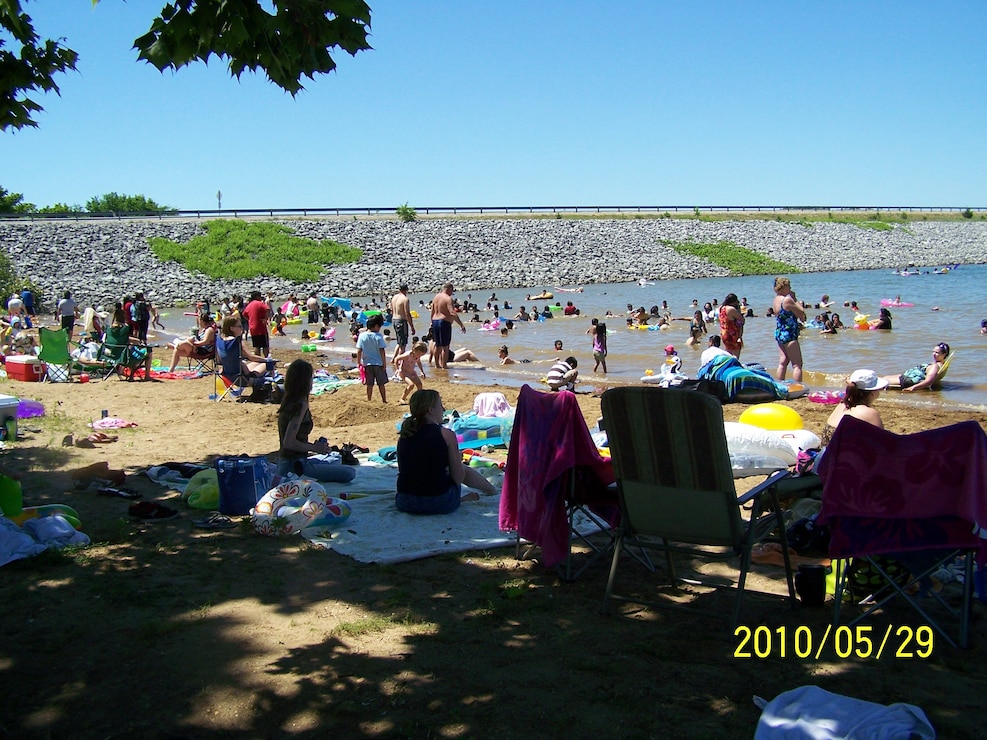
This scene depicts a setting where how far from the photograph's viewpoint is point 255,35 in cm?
432

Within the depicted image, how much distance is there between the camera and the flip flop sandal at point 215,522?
5.85 m

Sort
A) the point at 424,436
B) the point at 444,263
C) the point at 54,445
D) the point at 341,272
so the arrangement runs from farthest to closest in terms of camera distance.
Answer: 1. the point at 444,263
2. the point at 341,272
3. the point at 54,445
4. the point at 424,436

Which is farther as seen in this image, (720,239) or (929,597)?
(720,239)

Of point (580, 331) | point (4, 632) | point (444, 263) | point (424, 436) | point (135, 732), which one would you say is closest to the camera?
point (135, 732)

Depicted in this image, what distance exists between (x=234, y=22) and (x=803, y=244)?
63.1 metres

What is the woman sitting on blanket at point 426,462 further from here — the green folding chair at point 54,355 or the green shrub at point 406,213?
the green shrub at point 406,213

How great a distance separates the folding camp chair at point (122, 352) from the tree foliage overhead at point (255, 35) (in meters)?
9.74

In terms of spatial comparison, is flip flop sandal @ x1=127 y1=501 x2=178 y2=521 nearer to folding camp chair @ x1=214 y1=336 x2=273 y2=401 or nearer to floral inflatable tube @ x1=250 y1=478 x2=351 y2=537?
floral inflatable tube @ x1=250 y1=478 x2=351 y2=537

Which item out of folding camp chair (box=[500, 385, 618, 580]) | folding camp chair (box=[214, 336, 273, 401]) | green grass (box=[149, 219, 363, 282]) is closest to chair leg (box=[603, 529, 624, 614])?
folding camp chair (box=[500, 385, 618, 580])

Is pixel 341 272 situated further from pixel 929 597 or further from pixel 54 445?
pixel 929 597

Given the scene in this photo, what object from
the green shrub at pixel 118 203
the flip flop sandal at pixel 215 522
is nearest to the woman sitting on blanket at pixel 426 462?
the flip flop sandal at pixel 215 522

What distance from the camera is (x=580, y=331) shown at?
25.1 metres

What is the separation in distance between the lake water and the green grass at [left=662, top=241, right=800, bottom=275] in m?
11.7

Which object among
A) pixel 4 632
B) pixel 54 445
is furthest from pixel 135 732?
pixel 54 445
